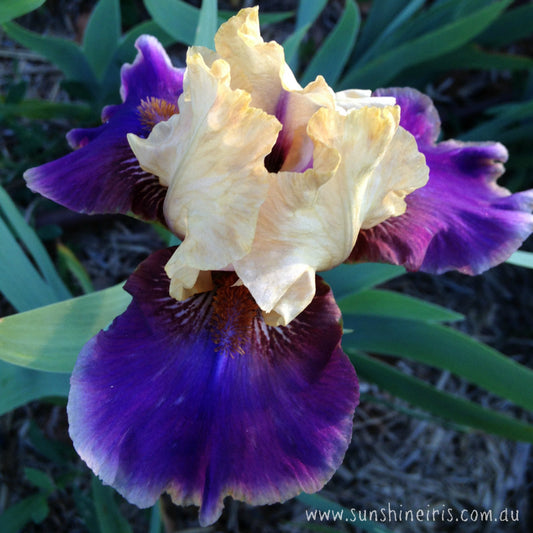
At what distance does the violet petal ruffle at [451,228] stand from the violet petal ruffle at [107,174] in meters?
0.46

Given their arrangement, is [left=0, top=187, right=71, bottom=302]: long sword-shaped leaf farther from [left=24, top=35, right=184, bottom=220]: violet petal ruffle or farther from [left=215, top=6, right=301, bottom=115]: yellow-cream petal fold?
[left=215, top=6, right=301, bottom=115]: yellow-cream petal fold

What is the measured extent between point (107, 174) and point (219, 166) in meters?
0.35

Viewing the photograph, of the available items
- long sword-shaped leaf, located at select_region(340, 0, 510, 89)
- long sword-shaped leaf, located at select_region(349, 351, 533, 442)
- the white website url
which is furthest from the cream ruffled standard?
the white website url

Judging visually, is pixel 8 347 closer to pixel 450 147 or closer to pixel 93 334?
pixel 93 334

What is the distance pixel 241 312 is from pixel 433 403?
2.03 feet

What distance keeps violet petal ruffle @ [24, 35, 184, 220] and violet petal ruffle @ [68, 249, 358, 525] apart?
190 mm

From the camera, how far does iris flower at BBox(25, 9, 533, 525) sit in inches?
34.9

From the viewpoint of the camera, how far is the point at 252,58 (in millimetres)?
966

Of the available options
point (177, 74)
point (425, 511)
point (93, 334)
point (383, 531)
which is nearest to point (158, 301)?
point (93, 334)

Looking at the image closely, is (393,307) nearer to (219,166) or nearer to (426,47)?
(219,166)

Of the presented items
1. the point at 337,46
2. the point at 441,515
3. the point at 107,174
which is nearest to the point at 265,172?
the point at 107,174

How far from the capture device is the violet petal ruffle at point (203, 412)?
930mm

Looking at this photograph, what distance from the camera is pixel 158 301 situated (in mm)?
1034

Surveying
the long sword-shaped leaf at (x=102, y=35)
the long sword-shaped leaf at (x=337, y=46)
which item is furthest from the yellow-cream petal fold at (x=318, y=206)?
the long sword-shaped leaf at (x=102, y=35)
